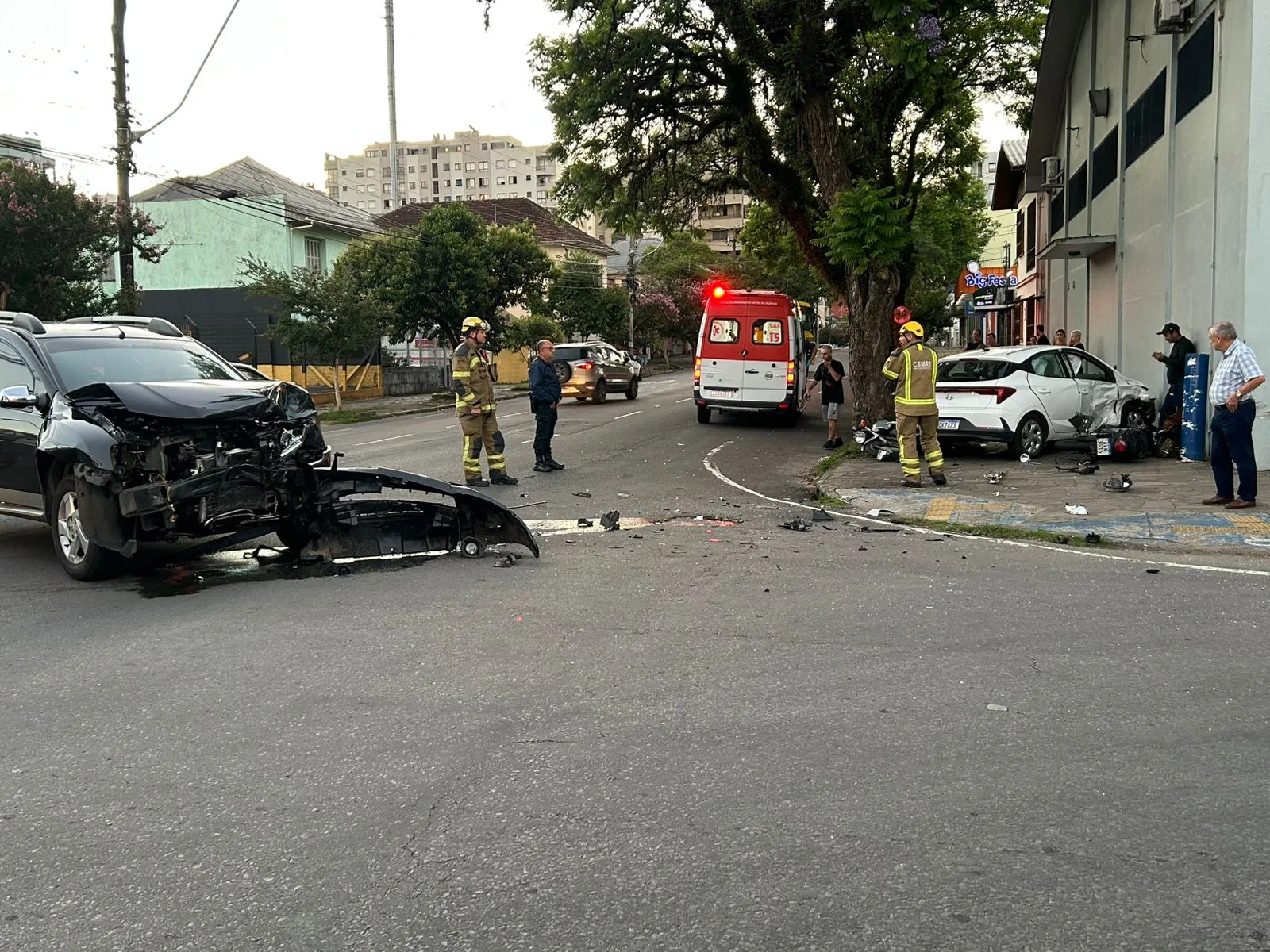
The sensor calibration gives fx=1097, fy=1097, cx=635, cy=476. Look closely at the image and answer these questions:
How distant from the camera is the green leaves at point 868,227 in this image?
651 inches

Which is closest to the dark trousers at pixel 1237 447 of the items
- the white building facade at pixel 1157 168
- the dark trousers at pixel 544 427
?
the white building facade at pixel 1157 168

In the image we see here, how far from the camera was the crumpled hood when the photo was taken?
24.2ft

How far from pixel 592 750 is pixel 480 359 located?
9.36m

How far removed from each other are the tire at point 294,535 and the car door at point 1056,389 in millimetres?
10702

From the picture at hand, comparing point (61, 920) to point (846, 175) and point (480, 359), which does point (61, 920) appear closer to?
point (480, 359)

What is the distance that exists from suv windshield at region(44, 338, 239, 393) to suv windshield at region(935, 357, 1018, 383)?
9.92 meters

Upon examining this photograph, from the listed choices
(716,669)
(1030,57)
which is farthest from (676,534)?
(1030,57)

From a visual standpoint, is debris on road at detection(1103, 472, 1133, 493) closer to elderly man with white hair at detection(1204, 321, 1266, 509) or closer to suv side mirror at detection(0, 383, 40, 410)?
elderly man with white hair at detection(1204, 321, 1266, 509)

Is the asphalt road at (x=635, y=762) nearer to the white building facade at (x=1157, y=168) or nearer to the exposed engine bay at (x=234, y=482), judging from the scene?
the exposed engine bay at (x=234, y=482)

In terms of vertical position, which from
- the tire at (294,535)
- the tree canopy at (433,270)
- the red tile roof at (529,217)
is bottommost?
the tire at (294,535)

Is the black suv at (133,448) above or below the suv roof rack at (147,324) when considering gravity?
below

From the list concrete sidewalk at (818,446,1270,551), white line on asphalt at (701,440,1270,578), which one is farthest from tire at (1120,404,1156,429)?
white line on asphalt at (701,440,1270,578)

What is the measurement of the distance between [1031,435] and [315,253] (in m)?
34.7

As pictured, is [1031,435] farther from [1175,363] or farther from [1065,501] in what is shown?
[1065,501]
